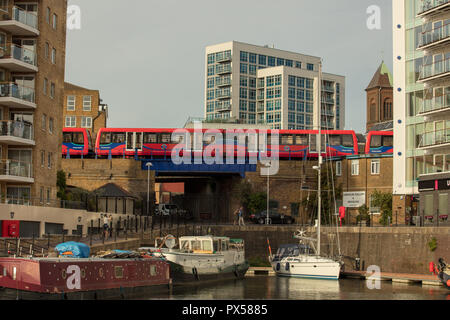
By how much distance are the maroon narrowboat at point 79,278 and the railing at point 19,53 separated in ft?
68.4

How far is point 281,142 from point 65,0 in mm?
32157

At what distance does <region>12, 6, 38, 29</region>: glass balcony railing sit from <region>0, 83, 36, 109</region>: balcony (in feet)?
16.2

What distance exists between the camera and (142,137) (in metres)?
82.3

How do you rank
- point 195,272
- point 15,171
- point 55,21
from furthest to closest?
1. point 55,21
2. point 15,171
3. point 195,272

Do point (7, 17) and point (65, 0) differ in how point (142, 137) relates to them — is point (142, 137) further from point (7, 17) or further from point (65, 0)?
point (7, 17)

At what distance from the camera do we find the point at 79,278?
1362 inches

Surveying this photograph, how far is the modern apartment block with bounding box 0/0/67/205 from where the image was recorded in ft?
171

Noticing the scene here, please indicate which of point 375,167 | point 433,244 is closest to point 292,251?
point 433,244

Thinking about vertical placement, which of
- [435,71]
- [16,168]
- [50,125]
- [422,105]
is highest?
[435,71]

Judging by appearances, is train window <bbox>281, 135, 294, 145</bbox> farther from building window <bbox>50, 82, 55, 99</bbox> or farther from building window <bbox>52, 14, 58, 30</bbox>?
building window <bbox>52, 14, 58, 30</bbox>

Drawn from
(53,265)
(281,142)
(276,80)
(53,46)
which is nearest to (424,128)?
(281,142)

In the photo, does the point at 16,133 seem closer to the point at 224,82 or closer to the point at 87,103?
the point at 87,103

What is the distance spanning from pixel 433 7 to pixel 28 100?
32.6m

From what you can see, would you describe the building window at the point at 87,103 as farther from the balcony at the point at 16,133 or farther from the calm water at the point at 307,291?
the calm water at the point at 307,291
